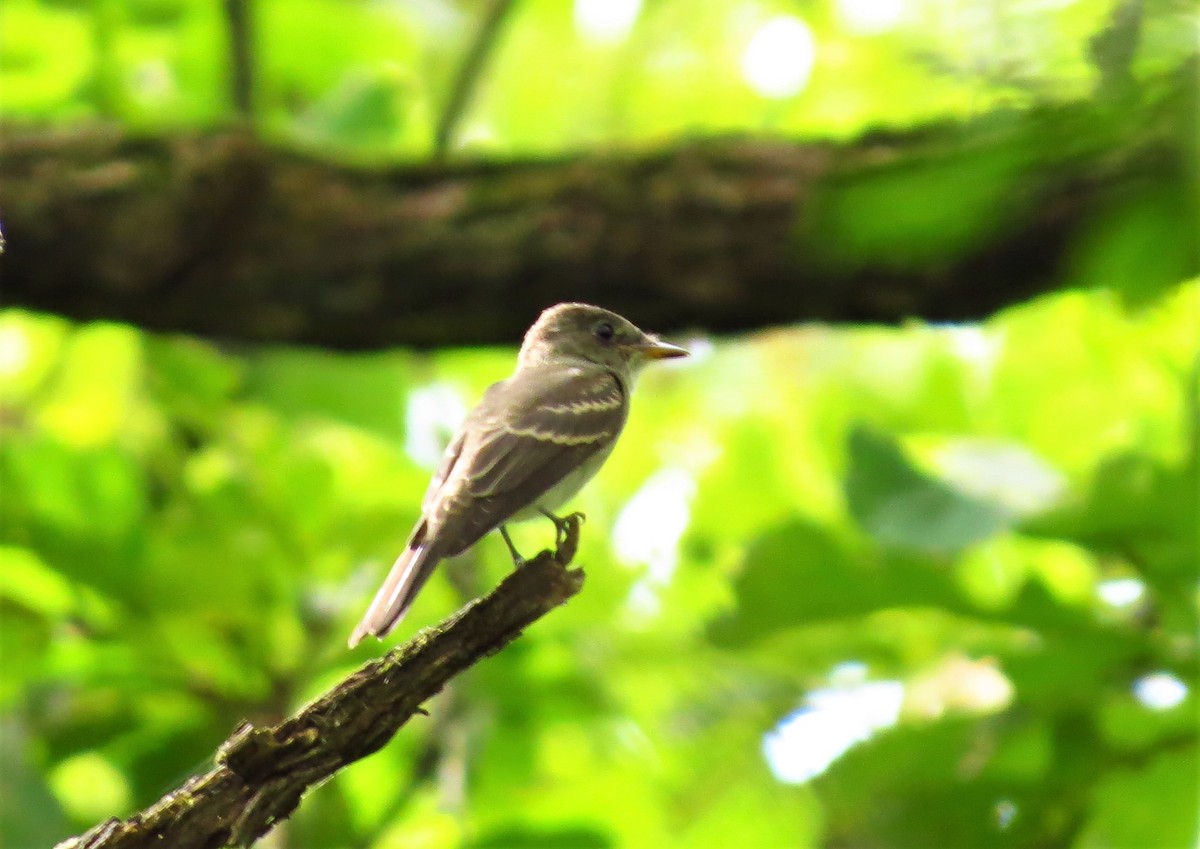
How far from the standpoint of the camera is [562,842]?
3.74 m

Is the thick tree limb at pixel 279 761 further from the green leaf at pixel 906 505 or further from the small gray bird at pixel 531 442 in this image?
the green leaf at pixel 906 505

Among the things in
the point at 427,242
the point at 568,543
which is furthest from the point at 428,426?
the point at 568,543

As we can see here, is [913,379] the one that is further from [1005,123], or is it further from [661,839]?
[1005,123]

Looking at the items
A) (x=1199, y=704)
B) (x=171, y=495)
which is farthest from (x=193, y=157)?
(x=1199, y=704)

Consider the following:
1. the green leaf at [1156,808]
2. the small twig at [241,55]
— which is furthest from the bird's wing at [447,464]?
the small twig at [241,55]

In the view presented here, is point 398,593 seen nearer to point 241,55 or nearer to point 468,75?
point 241,55

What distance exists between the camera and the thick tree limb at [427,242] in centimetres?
383

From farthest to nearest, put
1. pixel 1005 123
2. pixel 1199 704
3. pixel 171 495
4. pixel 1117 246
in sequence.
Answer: pixel 171 495 < pixel 1199 704 < pixel 1117 246 < pixel 1005 123

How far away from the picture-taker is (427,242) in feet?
13.7

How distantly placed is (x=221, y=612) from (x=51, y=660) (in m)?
0.43

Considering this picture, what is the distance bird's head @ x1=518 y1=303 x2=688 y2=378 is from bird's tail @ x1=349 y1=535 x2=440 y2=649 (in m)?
1.38

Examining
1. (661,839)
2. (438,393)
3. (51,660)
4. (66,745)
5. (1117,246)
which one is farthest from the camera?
(438,393)

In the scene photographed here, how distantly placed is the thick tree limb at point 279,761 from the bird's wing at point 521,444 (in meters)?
0.71

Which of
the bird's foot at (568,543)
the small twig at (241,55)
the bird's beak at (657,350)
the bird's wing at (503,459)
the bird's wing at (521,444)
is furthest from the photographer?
the small twig at (241,55)
